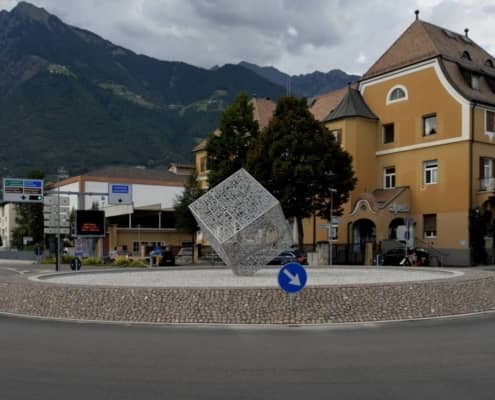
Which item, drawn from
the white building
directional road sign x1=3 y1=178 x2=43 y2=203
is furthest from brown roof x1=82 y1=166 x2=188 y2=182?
directional road sign x1=3 y1=178 x2=43 y2=203

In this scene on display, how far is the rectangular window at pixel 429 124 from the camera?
48.6 m

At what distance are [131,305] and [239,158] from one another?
36237 millimetres

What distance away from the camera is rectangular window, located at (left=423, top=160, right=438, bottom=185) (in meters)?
48.5

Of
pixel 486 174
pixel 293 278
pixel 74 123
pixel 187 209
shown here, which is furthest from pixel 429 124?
pixel 74 123

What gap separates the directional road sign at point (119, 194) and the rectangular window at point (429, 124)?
25.7 meters

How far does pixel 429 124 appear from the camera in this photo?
161 feet

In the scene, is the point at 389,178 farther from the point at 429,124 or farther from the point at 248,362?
the point at 248,362

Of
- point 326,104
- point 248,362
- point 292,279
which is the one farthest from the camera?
point 326,104

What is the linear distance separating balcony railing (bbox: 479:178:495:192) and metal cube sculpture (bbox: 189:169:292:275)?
30.0 meters

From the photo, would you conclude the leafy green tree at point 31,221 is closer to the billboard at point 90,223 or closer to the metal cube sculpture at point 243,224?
the billboard at point 90,223

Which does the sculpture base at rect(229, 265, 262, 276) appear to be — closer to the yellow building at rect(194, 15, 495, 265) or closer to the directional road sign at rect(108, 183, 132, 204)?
the yellow building at rect(194, 15, 495, 265)

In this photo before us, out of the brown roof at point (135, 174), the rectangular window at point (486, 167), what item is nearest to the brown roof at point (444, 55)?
the rectangular window at point (486, 167)

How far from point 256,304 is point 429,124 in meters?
39.4

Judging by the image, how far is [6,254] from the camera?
72.8m
